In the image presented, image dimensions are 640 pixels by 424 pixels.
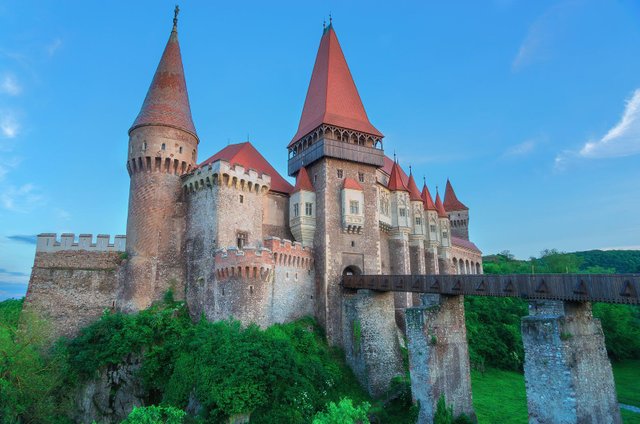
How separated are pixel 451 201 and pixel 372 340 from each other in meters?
41.0

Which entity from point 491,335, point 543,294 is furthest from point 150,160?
point 491,335

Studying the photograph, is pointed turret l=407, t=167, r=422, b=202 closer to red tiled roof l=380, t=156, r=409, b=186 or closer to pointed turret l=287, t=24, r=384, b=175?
red tiled roof l=380, t=156, r=409, b=186

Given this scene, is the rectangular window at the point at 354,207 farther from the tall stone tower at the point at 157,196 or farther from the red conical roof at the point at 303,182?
the tall stone tower at the point at 157,196

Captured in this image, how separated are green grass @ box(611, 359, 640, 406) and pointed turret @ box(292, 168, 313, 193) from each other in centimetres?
2402

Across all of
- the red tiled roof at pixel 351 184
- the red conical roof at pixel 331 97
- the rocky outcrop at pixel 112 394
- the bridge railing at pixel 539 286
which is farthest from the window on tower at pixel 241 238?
the bridge railing at pixel 539 286

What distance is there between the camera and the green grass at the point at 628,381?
26312 mm

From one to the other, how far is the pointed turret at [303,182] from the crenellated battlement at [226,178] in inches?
80.4

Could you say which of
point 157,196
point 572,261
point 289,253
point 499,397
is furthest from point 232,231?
point 572,261

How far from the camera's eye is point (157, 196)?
86.6ft

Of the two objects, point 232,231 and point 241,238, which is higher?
point 232,231

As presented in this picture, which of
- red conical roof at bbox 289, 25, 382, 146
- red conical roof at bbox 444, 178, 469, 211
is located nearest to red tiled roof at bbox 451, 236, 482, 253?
red conical roof at bbox 444, 178, 469, 211

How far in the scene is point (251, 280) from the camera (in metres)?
23.0

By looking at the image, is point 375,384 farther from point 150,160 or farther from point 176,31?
point 176,31

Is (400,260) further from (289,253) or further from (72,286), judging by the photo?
(72,286)
